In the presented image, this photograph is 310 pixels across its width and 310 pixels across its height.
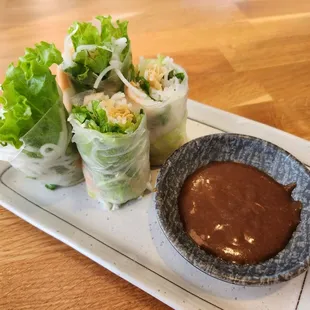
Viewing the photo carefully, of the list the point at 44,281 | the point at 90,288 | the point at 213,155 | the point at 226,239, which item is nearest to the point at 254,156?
the point at 213,155

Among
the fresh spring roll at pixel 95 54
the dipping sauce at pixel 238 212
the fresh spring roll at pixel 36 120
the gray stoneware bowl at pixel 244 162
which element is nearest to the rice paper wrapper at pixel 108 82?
the fresh spring roll at pixel 95 54

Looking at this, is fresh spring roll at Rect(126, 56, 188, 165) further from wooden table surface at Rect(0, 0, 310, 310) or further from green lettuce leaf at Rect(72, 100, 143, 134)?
wooden table surface at Rect(0, 0, 310, 310)

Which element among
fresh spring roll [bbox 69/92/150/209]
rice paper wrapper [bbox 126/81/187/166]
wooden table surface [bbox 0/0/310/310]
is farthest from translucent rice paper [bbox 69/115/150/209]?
wooden table surface [bbox 0/0/310/310]

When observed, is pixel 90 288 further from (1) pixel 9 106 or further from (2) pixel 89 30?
(2) pixel 89 30

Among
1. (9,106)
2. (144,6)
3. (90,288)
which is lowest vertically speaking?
(90,288)

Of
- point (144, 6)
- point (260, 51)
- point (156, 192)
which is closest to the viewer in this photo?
point (156, 192)
